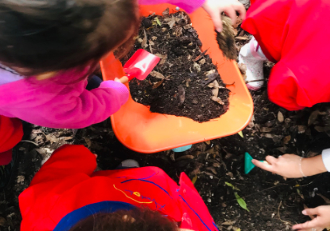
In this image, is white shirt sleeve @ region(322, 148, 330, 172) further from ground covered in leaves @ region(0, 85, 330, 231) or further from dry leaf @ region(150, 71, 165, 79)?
dry leaf @ region(150, 71, 165, 79)

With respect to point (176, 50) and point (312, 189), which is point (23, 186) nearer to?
point (176, 50)

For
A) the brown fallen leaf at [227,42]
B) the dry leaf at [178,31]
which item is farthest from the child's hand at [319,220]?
the dry leaf at [178,31]

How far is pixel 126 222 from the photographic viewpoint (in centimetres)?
48

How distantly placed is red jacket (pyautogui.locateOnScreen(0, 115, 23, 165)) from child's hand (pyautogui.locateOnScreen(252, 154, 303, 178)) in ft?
3.69

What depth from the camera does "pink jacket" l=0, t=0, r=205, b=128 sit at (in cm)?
58

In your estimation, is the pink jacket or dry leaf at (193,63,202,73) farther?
dry leaf at (193,63,202,73)

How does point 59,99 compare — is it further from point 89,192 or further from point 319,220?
point 319,220

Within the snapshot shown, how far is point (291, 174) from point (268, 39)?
0.65 m

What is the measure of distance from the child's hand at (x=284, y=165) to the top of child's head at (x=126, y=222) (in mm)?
759

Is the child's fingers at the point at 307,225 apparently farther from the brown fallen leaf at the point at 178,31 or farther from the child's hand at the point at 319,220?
the brown fallen leaf at the point at 178,31

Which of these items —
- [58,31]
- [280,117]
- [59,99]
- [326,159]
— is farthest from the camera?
[280,117]

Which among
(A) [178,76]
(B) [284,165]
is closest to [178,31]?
(A) [178,76]

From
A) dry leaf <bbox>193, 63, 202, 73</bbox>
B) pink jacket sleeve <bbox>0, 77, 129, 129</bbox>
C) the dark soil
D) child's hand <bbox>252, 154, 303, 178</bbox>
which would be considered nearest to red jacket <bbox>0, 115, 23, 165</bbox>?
pink jacket sleeve <bbox>0, 77, 129, 129</bbox>

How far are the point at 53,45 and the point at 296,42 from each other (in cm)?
81
